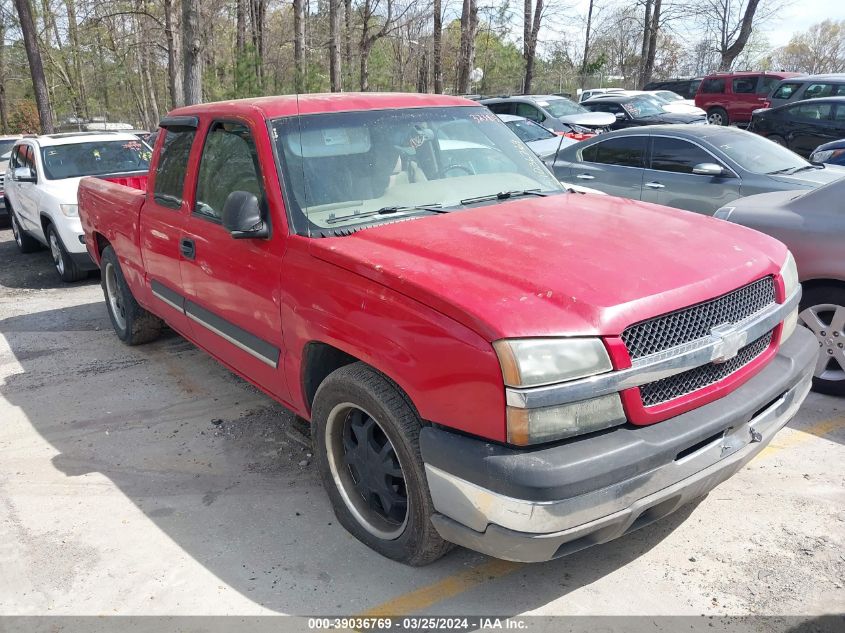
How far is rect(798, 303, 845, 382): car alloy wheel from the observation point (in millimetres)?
4527

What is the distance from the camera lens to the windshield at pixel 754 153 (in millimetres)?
7312

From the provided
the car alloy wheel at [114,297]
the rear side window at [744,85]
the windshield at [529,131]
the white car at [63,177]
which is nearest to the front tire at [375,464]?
the car alloy wheel at [114,297]

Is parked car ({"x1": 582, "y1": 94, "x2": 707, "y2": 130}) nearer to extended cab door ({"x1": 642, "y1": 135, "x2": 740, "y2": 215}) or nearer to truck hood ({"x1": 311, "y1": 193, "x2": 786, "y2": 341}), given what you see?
extended cab door ({"x1": 642, "y1": 135, "x2": 740, "y2": 215})

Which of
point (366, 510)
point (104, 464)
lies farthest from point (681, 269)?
point (104, 464)

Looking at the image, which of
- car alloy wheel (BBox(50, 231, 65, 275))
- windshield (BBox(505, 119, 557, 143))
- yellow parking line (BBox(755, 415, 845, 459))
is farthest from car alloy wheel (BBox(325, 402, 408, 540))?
windshield (BBox(505, 119, 557, 143))

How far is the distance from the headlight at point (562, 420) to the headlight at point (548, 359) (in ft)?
0.32

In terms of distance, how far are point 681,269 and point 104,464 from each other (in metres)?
3.39

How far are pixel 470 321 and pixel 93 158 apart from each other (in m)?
8.66

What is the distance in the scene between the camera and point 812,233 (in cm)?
457

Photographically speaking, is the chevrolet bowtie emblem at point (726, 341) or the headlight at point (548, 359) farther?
the chevrolet bowtie emblem at point (726, 341)

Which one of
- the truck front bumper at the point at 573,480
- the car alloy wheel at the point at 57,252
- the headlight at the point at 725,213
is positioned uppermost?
the headlight at the point at 725,213

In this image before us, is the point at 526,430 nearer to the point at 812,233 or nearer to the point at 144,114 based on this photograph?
the point at 812,233

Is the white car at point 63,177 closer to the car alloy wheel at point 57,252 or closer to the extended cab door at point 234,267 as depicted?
the car alloy wheel at point 57,252

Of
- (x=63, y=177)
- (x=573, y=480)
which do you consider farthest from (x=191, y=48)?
(x=573, y=480)
